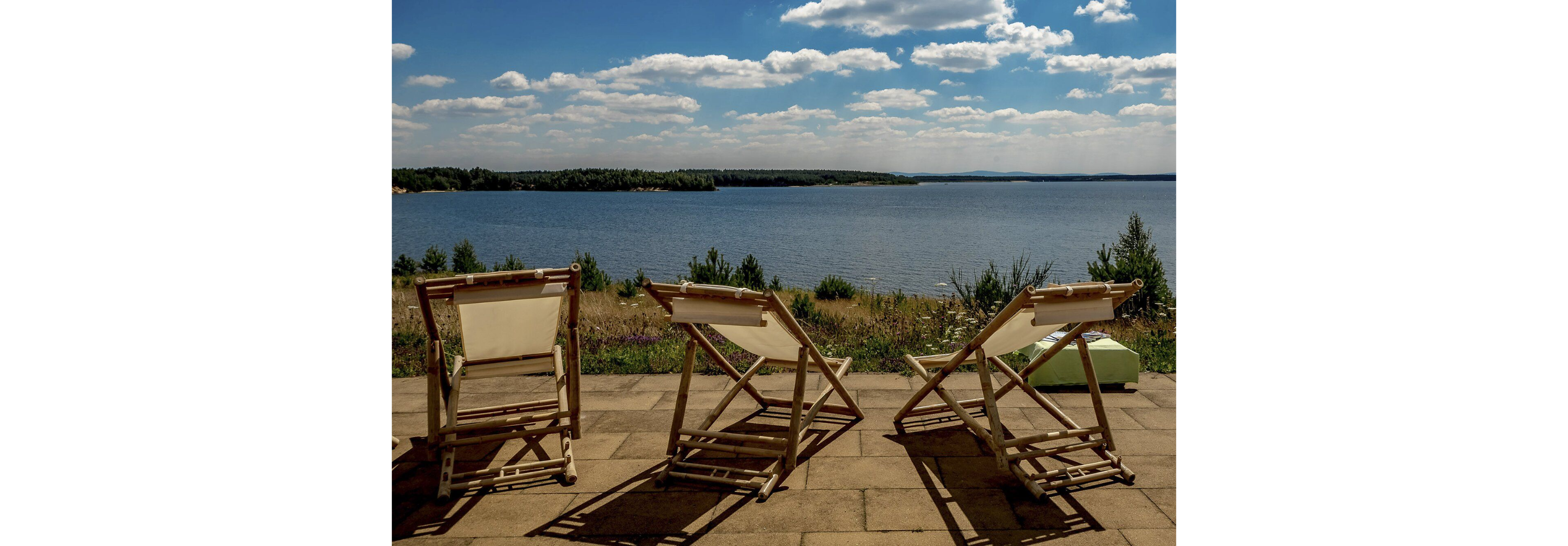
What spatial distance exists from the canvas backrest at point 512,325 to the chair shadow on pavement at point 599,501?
1.36ft

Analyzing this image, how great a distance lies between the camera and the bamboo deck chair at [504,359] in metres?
2.94

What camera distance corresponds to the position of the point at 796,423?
3094 millimetres

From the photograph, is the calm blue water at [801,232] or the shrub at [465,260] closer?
the shrub at [465,260]

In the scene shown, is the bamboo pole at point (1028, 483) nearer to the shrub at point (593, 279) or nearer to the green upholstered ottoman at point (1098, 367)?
the green upholstered ottoman at point (1098, 367)

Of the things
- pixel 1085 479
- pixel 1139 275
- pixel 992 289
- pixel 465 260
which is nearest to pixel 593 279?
pixel 465 260

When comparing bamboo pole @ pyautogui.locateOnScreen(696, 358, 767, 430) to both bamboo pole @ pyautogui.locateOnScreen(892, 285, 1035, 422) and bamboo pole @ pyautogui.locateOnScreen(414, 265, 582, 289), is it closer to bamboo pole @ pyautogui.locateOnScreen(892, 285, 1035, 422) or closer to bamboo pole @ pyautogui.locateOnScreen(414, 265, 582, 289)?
bamboo pole @ pyautogui.locateOnScreen(892, 285, 1035, 422)

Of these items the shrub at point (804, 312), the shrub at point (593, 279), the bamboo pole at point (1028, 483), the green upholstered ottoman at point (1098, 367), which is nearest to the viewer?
the bamboo pole at point (1028, 483)

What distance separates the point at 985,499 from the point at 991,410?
0.37 meters

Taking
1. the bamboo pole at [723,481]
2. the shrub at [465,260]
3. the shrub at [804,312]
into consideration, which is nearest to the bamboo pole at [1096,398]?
the bamboo pole at [723,481]

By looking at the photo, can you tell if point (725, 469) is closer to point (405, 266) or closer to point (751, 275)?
point (751, 275)
